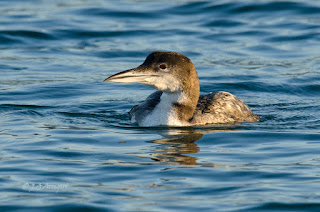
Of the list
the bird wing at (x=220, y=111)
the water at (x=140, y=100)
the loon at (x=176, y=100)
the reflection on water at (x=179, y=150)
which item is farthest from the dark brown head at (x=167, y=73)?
the reflection on water at (x=179, y=150)

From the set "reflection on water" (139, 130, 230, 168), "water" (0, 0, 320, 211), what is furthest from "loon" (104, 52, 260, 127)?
"reflection on water" (139, 130, 230, 168)

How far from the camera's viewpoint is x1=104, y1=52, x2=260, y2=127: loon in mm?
9711

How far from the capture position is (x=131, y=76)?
9.52m

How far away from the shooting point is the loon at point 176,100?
9.71 metres

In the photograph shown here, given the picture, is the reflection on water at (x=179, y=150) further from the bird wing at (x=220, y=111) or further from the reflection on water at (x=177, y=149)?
the bird wing at (x=220, y=111)

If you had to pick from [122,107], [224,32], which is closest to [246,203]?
[122,107]

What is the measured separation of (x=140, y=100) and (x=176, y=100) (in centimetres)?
261

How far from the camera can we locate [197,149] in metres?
8.80

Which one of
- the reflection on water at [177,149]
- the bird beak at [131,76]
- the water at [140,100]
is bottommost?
the reflection on water at [177,149]

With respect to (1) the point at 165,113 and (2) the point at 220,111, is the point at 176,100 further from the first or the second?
(2) the point at 220,111

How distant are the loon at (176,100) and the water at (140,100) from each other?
0.69ft

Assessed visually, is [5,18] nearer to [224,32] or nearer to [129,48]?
[129,48]

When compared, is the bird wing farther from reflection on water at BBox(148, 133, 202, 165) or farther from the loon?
reflection on water at BBox(148, 133, 202, 165)

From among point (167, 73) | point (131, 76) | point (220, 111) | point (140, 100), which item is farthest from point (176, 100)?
point (140, 100)
